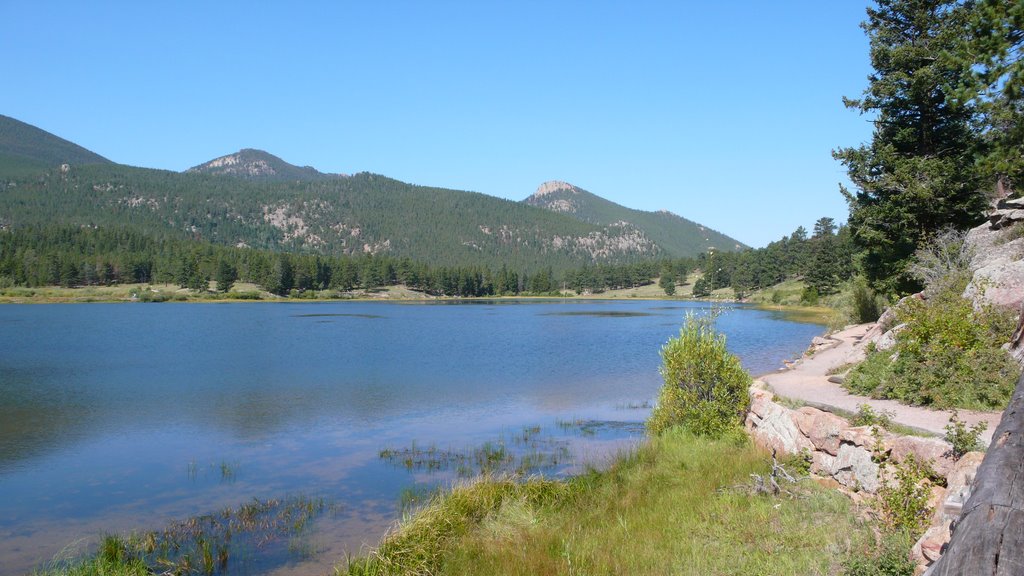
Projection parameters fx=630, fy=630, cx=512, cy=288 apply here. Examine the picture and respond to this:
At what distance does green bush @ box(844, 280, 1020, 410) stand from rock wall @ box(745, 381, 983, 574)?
7.30ft

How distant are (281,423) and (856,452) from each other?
18012mm

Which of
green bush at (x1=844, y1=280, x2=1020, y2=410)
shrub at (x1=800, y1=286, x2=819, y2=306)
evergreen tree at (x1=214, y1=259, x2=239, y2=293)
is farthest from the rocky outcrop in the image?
evergreen tree at (x1=214, y1=259, x2=239, y2=293)

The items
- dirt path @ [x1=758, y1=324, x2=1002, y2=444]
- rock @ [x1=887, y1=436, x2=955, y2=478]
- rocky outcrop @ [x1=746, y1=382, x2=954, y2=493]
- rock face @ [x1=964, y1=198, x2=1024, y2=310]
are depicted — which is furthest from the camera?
rock face @ [x1=964, y1=198, x2=1024, y2=310]

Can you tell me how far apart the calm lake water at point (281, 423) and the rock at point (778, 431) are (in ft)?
13.7

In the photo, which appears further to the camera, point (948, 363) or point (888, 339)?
point (888, 339)

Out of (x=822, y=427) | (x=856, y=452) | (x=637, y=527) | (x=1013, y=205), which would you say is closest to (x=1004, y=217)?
(x=1013, y=205)

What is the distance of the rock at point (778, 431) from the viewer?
38.2 ft

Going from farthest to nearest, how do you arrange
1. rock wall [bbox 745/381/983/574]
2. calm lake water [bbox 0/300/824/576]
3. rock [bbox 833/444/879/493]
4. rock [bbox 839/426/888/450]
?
calm lake water [bbox 0/300/824/576] → rock [bbox 839/426/888/450] → rock [bbox 833/444/879/493] → rock wall [bbox 745/381/983/574]

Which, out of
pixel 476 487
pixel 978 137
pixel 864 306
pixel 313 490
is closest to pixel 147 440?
pixel 313 490

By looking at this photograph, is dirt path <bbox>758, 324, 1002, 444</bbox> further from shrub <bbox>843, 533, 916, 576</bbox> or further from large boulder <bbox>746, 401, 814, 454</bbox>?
shrub <bbox>843, 533, 916, 576</bbox>

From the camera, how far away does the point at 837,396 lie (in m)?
13.9

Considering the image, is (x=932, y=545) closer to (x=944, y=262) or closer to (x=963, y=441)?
(x=963, y=441)

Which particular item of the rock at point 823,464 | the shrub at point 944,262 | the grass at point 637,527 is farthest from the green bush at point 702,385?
the shrub at point 944,262

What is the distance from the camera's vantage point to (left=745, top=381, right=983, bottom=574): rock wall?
653 centimetres
